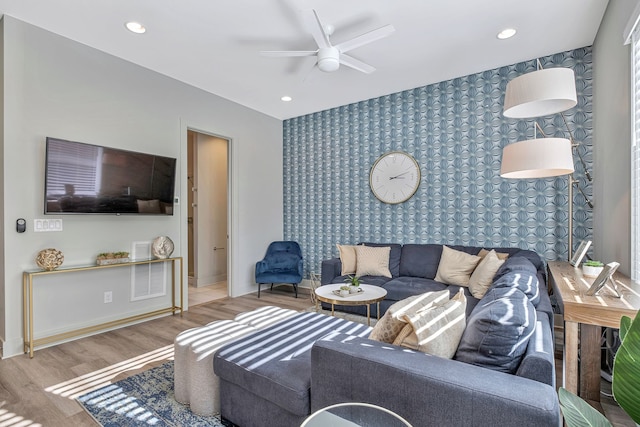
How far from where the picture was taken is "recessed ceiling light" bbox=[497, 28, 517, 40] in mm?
2914

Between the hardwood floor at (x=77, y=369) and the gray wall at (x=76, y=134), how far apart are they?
1.01ft

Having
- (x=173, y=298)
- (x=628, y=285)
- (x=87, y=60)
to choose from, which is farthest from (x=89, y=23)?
(x=628, y=285)

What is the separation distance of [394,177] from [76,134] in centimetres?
369

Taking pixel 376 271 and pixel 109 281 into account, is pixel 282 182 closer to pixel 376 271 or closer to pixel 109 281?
pixel 376 271

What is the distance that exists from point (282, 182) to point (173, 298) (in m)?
2.65

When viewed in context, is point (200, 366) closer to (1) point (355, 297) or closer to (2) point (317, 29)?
(1) point (355, 297)

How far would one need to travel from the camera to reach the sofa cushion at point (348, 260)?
13.6 feet

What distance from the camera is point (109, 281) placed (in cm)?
341

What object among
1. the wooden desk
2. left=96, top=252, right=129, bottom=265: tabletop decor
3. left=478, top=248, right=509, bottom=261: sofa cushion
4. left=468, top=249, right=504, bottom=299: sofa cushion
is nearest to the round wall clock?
left=478, top=248, right=509, bottom=261: sofa cushion

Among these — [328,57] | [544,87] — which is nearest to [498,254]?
[544,87]

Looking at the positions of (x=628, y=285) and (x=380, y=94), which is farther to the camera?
(x=380, y=94)

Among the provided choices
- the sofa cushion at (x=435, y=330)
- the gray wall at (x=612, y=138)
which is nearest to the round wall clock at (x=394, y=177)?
the gray wall at (x=612, y=138)

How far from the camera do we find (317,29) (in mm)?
2525

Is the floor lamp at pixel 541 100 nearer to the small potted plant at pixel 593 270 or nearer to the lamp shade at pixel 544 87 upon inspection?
the lamp shade at pixel 544 87
